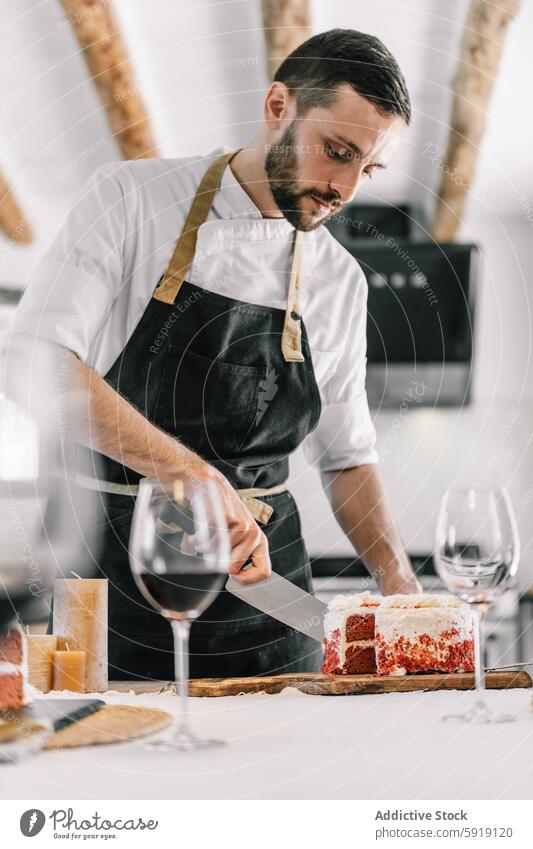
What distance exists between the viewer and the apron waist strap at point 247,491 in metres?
0.87

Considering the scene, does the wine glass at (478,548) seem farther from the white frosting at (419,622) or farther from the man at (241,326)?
the man at (241,326)

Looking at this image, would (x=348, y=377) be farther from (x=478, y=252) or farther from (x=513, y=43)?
(x=478, y=252)

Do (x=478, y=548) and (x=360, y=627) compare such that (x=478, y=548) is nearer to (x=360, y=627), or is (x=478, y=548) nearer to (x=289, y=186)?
(x=360, y=627)

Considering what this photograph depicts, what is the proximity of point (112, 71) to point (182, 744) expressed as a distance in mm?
1261

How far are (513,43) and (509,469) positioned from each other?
5.20 feet

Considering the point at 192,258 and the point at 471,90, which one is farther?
the point at 471,90

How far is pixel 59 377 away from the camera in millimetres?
816

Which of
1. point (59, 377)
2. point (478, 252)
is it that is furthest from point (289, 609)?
point (478, 252)

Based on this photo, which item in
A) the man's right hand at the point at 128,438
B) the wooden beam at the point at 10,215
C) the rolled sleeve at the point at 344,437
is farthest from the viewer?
the wooden beam at the point at 10,215

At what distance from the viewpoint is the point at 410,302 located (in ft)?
8.21

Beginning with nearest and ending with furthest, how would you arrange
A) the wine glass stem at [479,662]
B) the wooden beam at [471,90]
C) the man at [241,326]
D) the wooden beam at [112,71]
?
the wine glass stem at [479,662] → the man at [241,326] → the wooden beam at [112,71] → the wooden beam at [471,90]

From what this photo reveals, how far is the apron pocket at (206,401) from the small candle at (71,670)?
1.10 feet

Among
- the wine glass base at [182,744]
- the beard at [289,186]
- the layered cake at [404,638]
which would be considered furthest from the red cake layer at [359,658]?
the beard at [289,186]

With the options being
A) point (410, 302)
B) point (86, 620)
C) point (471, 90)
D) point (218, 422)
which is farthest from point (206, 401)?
point (410, 302)
